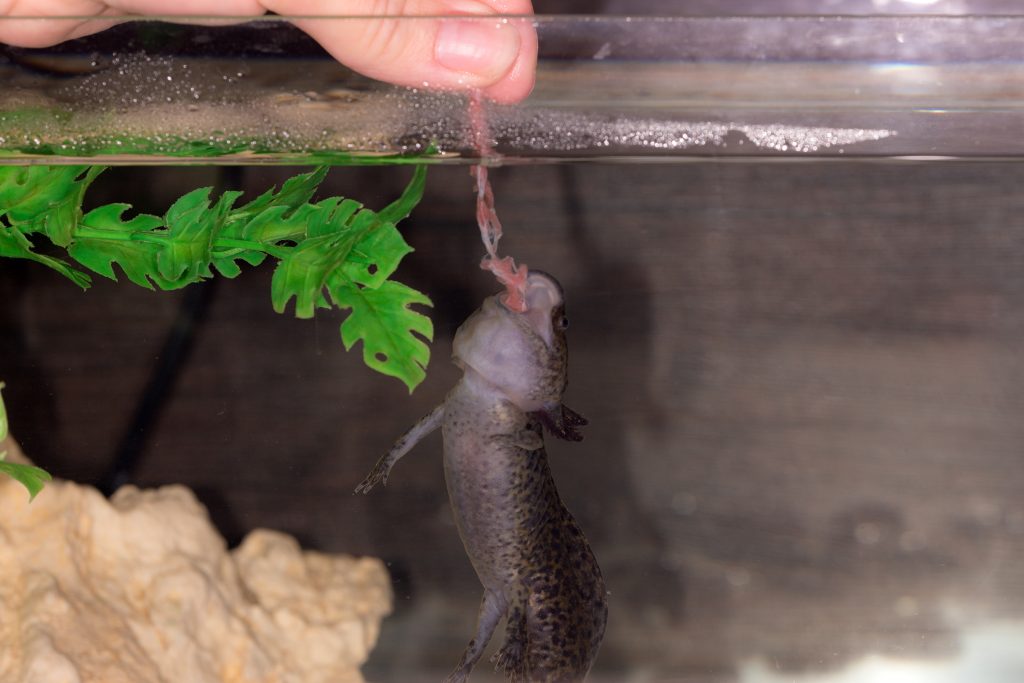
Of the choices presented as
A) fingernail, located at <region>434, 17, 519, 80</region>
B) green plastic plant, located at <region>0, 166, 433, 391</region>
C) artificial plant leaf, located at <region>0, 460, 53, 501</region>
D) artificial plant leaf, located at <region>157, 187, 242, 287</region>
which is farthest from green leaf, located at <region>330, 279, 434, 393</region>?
artificial plant leaf, located at <region>0, 460, 53, 501</region>

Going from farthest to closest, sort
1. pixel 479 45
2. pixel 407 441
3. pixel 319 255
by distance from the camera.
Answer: pixel 407 441 < pixel 319 255 < pixel 479 45

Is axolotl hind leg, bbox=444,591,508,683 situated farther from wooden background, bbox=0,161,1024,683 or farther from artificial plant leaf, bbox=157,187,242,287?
artificial plant leaf, bbox=157,187,242,287

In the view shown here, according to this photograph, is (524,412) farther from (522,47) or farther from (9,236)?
(9,236)

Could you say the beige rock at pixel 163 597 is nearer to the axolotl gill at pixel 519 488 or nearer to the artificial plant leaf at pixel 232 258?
the axolotl gill at pixel 519 488

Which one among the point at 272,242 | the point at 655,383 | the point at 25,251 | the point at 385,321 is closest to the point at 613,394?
the point at 655,383

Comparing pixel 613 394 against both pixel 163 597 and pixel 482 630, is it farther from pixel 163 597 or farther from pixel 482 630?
pixel 163 597

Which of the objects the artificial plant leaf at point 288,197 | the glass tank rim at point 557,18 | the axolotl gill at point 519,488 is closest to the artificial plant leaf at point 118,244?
the artificial plant leaf at point 288,197
